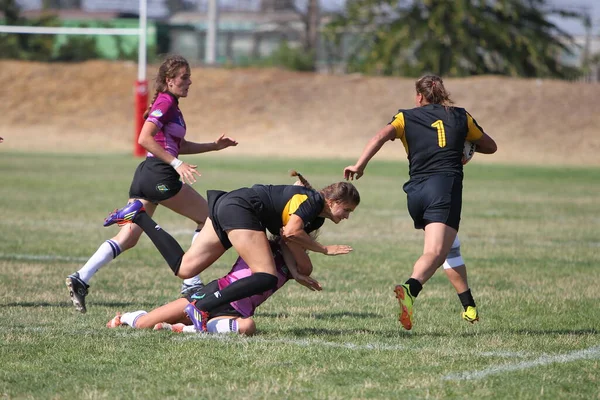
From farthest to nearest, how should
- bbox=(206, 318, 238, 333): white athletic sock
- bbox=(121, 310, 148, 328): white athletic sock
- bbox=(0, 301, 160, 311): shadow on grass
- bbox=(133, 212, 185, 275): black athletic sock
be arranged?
bbox=(0, 301, 160, 311): shadow on grass < bbox=(133, 212, 185, 275): black athletic sock < bbox=(121, 310, 148, 328): white athletic sock < bbox=(206, 318, 238, 333): white athletic sock

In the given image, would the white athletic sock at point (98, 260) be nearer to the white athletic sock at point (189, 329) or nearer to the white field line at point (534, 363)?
the white athletic sock at point (189, 329)

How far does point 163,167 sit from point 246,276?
1.73 meters

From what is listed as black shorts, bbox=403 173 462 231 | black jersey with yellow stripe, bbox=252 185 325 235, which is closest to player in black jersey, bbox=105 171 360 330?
black jersey with yellow stripe, bbox=252 185 325 235

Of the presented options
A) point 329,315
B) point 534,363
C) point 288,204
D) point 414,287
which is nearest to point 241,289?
point 288,204

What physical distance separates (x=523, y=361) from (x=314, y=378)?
1447 mm

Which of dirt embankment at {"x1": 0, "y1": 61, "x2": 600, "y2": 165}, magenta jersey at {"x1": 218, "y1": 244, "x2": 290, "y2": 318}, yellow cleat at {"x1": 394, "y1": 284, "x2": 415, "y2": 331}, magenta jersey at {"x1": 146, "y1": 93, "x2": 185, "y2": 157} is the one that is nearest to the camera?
yellow cleat at {"x1": 394, "y1": 284, "x2": 415, "y2": 331}

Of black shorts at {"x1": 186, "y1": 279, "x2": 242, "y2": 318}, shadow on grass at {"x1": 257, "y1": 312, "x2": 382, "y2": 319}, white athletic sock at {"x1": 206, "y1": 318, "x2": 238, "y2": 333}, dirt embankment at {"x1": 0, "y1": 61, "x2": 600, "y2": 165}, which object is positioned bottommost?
dirt embankment at {"x1": 0, "y1": 61, "x2": 600, "y2": 165}

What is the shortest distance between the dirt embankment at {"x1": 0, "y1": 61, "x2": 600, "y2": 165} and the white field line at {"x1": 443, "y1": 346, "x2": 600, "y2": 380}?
30930 mm

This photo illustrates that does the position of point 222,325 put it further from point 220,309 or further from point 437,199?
point 437,199

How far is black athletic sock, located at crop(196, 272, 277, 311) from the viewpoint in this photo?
6.72 m

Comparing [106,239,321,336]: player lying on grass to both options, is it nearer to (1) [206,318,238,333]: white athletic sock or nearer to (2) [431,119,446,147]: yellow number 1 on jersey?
(1) [206,318,238,333]: white athletic sock

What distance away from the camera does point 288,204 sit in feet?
22.5

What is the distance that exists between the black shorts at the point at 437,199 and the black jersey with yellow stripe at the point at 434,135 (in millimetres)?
79

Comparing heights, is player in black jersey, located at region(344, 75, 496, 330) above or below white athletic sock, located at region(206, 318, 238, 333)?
above
